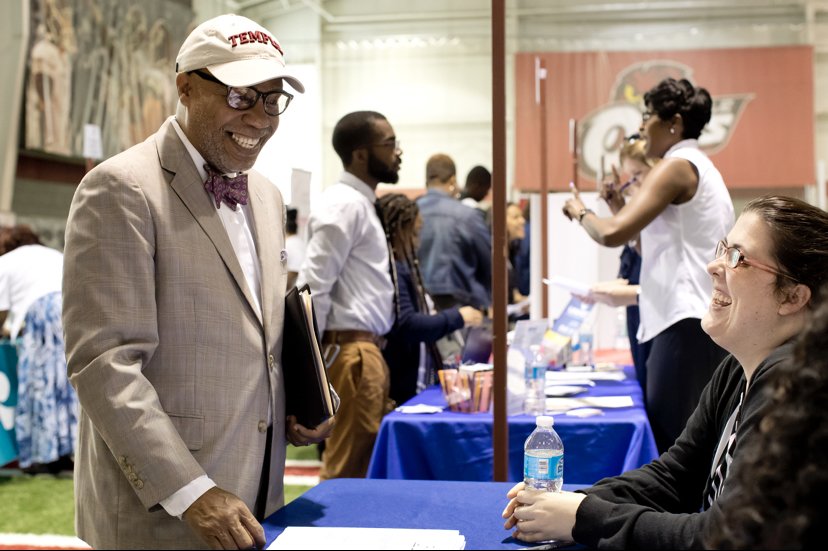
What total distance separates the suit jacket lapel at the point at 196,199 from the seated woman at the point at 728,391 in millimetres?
631

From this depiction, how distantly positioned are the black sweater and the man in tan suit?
0.54 metres

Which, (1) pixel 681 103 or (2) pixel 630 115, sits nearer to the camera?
(1) pixel 681 103

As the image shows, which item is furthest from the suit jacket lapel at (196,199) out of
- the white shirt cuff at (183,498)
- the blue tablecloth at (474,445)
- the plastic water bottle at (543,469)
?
the blue tablecloth at (474,445)

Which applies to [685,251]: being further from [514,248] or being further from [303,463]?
[514,248]

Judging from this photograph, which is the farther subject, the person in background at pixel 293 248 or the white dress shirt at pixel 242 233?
the person in background at pixel 293 248

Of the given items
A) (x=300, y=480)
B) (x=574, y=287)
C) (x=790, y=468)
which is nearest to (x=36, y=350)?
(x=300, y=480)

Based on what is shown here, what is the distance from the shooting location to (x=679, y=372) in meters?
2.60

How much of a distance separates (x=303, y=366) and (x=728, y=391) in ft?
2.56

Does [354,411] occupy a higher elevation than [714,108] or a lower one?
lower

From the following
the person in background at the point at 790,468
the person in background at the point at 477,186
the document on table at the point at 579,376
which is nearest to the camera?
the person in background at the point at 790,468

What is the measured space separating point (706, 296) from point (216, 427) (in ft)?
5.29

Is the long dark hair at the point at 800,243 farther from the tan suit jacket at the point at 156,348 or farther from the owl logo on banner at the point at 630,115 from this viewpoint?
the owl logo on banner at the point at 630,115

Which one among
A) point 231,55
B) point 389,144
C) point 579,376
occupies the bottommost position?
point 579,376

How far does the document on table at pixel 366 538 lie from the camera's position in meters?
1.34
